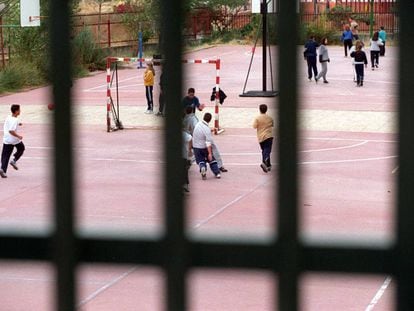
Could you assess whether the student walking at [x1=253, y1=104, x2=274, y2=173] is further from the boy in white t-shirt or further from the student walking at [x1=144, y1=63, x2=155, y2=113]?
the boy in white t-shirt

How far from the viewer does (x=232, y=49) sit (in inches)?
1731

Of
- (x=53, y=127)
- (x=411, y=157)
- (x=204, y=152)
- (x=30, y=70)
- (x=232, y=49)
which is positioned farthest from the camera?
(x=232, y=49)

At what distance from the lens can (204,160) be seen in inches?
705

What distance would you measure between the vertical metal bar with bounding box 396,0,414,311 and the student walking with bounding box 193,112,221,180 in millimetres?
16798

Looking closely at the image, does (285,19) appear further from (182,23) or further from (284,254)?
(284,254)

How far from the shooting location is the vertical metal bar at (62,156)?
1.10 metres

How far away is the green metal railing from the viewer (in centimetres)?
100

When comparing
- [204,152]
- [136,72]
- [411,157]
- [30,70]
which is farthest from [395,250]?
[136,72]

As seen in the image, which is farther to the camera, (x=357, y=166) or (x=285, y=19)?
(x=357, y=166)

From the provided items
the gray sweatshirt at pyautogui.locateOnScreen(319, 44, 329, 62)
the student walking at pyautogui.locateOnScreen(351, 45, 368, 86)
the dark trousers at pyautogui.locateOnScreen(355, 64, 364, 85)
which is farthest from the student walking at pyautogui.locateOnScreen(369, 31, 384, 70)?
the dark trousers at pyautogui.locateOnScreen(355, 64, 364, 85)

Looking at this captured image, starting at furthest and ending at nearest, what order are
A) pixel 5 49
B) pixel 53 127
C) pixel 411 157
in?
pixel 5 49 < pixel 53 127 < pixel 411 157

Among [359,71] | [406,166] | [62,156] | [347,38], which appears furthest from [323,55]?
[406,166]

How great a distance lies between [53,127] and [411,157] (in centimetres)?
39

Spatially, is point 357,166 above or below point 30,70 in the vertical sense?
below
